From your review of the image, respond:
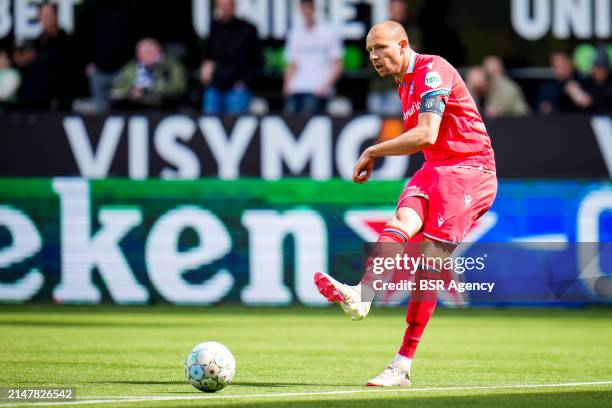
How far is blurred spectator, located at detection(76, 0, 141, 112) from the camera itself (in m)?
17.6

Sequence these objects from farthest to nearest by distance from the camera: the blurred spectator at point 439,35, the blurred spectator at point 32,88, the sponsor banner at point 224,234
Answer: the blurred spectator at point 32,88 < the blurred spectator at point 439,35 < the sponsor banner at point 224,234

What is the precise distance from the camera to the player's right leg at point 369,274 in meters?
7.61

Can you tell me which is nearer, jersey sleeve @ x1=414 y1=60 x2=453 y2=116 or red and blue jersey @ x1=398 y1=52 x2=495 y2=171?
jersey sleeve @ x1=414 y1=60 x2=453 y2=116

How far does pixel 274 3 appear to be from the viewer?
18547 millimetres

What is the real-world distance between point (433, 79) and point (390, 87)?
9.21m

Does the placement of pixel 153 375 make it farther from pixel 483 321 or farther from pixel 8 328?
pixel 483 321

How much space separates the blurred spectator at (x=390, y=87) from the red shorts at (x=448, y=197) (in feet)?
26.9

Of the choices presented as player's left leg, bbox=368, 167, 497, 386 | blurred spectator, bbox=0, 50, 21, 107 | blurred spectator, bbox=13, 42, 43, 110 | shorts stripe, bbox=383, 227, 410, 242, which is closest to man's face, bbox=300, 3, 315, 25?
blurred spectator, bbox=13, 42, 43, 110

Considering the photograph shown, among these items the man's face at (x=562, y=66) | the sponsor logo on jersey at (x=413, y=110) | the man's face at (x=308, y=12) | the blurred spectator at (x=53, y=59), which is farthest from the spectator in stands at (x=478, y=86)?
the sponsor logo on jersey at (x=413, y=110)

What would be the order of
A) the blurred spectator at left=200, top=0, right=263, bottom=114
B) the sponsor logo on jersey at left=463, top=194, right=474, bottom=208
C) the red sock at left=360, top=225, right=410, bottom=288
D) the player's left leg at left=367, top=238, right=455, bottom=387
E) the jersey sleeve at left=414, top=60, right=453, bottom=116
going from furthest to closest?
the blurred spectator at left=200, top=0, right=263, bottom=114 < the sponsor logo on jersey at left=463, top=194, right=474, bottom=208 < the player's left leg at left=367, top=238, right=455, bottom=387 < the jersey sleeve at left=414, top=60, right=453, bottom=116 < the red sock at left=360, top=225, right=410, bottom=288

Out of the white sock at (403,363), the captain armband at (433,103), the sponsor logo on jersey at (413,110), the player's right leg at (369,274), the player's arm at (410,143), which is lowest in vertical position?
the white sock at (403,363)

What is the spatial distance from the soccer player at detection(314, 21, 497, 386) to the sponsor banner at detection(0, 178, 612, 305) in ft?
22.9

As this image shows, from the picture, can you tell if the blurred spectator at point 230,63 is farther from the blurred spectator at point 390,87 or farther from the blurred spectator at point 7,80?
the blurred spectator at point 7,80

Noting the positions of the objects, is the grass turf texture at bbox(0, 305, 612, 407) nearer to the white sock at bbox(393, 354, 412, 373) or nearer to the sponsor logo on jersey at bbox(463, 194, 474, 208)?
the white sock at bbox(393, 354, 412, 373)
